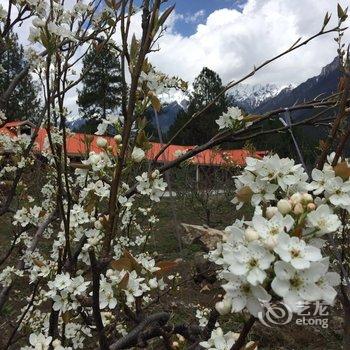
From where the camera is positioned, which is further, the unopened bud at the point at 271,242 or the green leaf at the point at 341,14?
the green leaf at the point at 341,14

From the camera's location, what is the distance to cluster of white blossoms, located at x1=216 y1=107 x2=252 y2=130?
4.86ft

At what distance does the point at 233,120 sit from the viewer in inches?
58.8

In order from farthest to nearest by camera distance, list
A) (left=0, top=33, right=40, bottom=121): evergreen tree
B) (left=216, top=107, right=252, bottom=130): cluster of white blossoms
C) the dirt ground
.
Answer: the dirt ground → (left=0, top=33, right=40, bottom=121): evergreen tree → (left=216, top=107, right=252, bottom=130): cluster of white blossoms

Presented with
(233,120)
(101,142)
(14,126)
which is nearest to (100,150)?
(101,142)

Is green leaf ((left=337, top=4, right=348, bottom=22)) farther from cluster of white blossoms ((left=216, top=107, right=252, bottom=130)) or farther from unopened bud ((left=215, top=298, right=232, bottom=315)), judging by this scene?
unopened bud ((left=215, top=298, right=232, bottom=315))

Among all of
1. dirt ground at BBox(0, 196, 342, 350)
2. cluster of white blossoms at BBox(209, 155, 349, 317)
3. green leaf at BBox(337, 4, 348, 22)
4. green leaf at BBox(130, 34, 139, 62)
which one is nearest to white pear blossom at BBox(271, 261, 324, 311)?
cluster of white blossoms at BBox(209, 155, 349, 317)

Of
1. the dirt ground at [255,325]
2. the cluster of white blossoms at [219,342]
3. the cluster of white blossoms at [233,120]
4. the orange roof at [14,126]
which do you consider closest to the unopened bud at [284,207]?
the cluster of white blossoms at [219,342]

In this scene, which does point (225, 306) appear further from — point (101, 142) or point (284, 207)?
point (101, 142)

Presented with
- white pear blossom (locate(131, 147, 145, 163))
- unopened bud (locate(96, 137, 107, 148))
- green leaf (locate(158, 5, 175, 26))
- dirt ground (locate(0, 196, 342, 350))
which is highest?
green leaf (locate(158, 5, 175, 26))

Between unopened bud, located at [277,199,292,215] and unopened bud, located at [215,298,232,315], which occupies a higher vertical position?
unopened bud, located at [277,199,292,215]

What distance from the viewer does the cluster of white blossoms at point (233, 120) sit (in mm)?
1482

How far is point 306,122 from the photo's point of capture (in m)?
1.47

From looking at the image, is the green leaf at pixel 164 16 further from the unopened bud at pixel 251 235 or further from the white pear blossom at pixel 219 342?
the white pear blossom at pixel 219 342

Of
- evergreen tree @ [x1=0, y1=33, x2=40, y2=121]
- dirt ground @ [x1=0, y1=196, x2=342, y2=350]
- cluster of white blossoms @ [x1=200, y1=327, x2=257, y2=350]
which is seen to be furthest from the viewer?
dirt ground @ [x1=0, y1=196, x2=342, y2=350]
